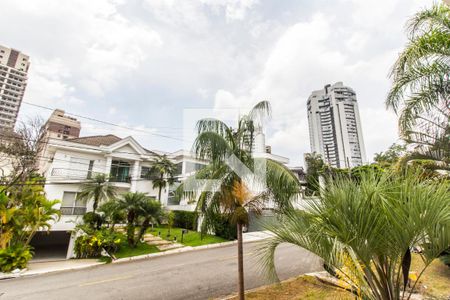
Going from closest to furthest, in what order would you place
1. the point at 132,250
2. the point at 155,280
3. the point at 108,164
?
the point at 155,280 → the point at 132,250 → the point at 108,164

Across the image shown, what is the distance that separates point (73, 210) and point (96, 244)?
6.98 m

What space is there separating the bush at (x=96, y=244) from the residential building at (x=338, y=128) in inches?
1293

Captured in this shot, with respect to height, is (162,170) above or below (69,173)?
above

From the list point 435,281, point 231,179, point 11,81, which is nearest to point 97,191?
point 231,179

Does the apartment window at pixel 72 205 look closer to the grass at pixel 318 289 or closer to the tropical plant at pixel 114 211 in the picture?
the tropical plant at pixel 114 211

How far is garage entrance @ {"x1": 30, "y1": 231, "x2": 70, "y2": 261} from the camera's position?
1898cm

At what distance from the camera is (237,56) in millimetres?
10852

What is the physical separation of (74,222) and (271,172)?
17143mm

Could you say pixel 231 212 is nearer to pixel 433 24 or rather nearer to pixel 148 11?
pixel 433 24

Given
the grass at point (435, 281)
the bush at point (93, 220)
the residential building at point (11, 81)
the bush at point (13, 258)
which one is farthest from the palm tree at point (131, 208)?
the residential building at point (11, 81)

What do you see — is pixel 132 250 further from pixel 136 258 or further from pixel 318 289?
pixel 318 289

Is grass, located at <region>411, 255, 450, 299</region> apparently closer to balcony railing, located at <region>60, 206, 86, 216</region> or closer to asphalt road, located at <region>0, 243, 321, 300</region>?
asphalt road, located at <region>0, 243, 321, 300</region>

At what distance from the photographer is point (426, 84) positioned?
5.12 metres

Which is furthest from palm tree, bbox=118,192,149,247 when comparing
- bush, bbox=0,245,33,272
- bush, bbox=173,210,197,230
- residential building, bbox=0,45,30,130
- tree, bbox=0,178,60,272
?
residential building, bbox=0,45,30,130
